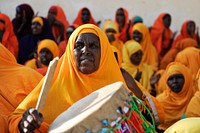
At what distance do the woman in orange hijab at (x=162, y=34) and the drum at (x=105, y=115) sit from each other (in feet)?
25.5

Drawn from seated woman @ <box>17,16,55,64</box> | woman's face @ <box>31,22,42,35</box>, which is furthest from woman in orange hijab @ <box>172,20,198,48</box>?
woman's face @ <box>31,22,42,35</box>

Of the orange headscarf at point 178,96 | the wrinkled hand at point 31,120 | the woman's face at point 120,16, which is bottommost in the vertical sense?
the orange headscarf at point 178,96

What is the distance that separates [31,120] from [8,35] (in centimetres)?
607

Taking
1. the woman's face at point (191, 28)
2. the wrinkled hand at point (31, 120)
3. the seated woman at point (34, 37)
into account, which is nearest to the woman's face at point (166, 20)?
the woman's face at point (191, 28)

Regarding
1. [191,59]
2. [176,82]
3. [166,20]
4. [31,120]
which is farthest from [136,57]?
[31,120]

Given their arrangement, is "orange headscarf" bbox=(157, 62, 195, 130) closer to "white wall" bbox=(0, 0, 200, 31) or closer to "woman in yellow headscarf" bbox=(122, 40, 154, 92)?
"woman in yellow headscarf" bbox=(122, 40, 154, 92)

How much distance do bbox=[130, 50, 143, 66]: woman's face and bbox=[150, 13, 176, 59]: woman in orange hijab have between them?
1990 mm

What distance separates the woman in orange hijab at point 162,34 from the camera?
11.4 meters

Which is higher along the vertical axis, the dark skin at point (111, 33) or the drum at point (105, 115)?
the drum at point (105, 115)

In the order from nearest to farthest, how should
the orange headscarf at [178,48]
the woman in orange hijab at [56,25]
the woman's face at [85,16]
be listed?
1. the orange headscarf at [178,48]
2. the woman in orange hijab at [56,25]
3. the woman's face at [85,16]

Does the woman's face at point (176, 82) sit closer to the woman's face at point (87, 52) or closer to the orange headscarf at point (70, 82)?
the orange headscarf at point (70, 82)

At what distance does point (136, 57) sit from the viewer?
927 cm

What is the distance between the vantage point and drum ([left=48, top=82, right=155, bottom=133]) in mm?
3350

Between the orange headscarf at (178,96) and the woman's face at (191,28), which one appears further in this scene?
the woman's face at (191,28)
